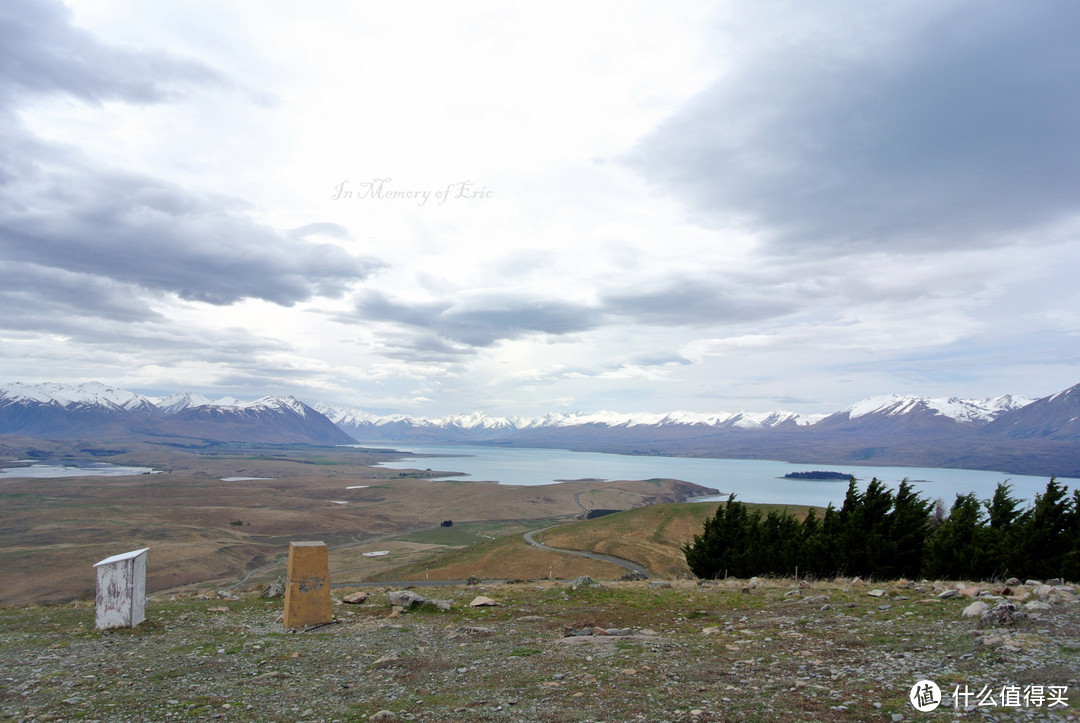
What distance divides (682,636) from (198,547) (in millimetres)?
99049

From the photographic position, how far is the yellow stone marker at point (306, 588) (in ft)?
47.8

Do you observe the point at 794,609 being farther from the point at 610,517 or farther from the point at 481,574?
the point at 610,517

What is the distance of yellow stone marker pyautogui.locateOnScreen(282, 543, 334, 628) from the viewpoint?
1455cm

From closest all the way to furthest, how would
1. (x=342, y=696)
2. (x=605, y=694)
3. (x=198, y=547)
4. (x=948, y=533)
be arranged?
(x=605, y=694)
(x=342, y=696)
(x=948, y=533)
(x=198, y=547)

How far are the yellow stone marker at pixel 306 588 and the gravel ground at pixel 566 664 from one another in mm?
579

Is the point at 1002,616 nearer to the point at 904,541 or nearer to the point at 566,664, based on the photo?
the point at 566,664

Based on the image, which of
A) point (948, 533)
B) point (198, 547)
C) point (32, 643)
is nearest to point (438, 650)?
point (32, 643)

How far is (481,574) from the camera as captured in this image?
202 ft

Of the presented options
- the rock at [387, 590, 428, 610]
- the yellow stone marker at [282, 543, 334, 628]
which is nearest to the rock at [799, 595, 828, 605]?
the rock at [387, 590, 428, 610]

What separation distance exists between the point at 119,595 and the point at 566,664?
40.1 feet

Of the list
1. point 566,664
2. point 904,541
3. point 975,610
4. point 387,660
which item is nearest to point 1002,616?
point 975,610

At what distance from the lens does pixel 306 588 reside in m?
14.8

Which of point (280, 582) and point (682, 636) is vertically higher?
point (682, 636)

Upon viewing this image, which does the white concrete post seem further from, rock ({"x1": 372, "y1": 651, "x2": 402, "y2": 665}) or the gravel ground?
rock ({"x1": 372, "y1": 651, "x2": 402, "y2": 665})
